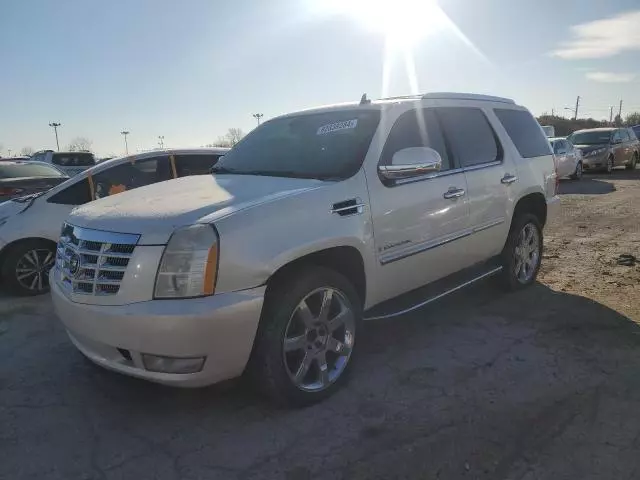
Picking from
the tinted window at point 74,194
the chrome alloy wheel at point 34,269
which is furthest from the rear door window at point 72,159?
the chrome alloy wheel at point 34,269

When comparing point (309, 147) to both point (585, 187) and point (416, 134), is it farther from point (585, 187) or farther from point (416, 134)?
point (585, 187)

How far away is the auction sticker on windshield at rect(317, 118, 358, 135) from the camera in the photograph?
4.06 m

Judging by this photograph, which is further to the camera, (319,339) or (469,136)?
(469,136)

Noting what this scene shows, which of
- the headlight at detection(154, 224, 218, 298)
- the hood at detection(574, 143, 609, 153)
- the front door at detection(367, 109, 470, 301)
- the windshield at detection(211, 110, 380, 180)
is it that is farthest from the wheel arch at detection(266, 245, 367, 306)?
the hood at detection(574, 143, 609, 153)

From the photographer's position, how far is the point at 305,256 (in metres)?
3.25

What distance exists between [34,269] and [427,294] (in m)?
4.48

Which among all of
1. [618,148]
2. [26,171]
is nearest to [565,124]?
[618,148]

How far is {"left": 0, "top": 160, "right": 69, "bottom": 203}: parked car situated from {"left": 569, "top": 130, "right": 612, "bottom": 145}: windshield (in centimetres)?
1941

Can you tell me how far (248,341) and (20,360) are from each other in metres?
2.29

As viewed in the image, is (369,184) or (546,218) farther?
(546,218)

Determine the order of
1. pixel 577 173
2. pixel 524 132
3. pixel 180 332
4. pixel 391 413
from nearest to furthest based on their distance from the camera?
pixel 180 332
pixel 391 413
pixel 524 132
pixel 577 173

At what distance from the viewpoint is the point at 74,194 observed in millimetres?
6215

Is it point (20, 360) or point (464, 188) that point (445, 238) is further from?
point (20, 360)

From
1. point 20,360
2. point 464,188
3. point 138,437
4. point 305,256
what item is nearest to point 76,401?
point 138,437
